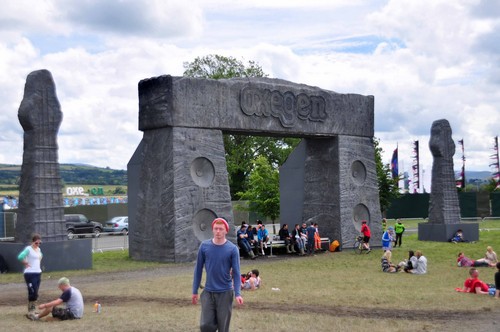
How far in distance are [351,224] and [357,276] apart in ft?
31.3

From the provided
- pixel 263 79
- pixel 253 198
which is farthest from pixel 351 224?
pixel 253 198

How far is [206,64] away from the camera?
56.0 meters

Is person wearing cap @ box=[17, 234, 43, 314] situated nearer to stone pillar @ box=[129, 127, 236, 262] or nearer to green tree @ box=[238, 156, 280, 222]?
stone pillar @ box=[129, 127, 236, 262]

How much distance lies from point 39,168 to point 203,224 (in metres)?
6.17

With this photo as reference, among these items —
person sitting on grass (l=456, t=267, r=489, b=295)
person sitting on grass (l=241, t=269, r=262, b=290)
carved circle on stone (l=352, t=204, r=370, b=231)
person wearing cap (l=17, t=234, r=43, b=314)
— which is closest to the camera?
person wearing cap (l=17, t=234, r=43, b=314)

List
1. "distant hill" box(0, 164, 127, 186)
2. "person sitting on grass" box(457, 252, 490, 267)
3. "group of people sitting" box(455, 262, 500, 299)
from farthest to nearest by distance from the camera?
"distant hill" box(0, 164, 127, 186), "person sitting on grass" box(457, 252, 490, 267), "group of people sitting" box(455, 262, 500, 299)

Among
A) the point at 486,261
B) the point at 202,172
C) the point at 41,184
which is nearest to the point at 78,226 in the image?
the point at 202,172

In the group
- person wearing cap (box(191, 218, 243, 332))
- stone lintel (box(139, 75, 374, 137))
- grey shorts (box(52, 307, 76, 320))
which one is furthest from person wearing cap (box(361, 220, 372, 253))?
person wearing cap (box(191, 218, 243, 332))

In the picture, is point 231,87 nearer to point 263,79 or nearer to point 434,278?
point 263,79

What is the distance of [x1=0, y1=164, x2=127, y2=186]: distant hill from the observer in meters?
145

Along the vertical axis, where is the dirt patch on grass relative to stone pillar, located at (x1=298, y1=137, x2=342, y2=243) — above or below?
below

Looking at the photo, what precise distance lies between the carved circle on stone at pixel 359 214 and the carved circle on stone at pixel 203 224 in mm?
7506

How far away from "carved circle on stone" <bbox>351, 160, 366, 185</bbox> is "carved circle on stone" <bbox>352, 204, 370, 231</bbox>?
102 centimetres

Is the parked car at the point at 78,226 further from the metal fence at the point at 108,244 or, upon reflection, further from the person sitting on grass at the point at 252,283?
the person sitting on grass at the point at 252,283
